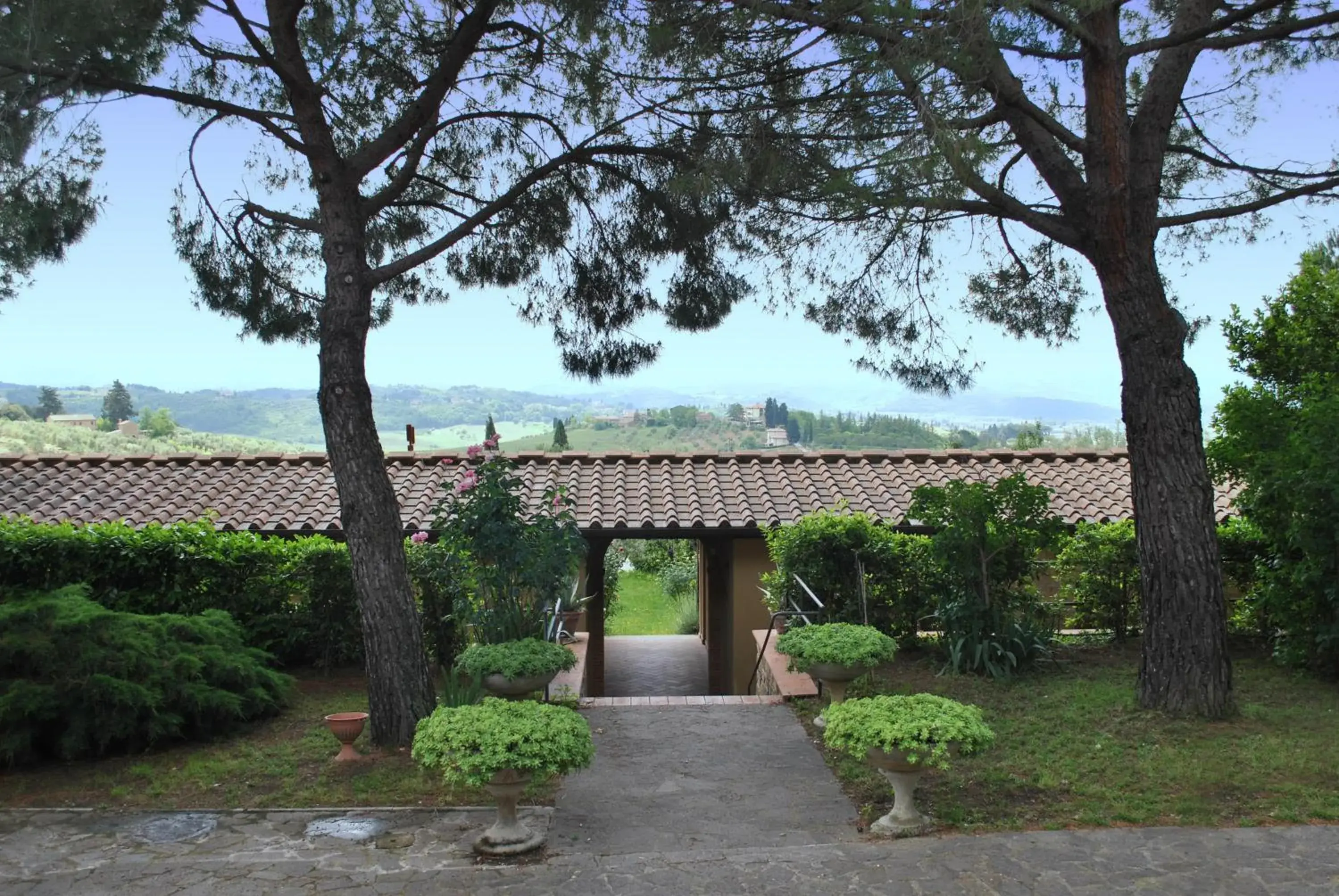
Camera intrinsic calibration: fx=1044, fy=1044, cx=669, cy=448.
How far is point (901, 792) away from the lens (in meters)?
5.25

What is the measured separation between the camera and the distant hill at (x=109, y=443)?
16109 millimetres

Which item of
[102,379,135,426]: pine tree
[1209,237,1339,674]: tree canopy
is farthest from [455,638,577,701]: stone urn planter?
[102,379,135,426]: pine tree

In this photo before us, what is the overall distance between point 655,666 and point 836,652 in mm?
11940

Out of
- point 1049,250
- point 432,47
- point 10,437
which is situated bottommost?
point 10,437

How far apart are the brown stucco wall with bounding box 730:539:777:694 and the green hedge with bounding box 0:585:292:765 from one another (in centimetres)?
746

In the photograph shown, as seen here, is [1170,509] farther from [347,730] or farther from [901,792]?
[347,730]

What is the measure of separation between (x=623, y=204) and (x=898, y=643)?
4905 millimetres

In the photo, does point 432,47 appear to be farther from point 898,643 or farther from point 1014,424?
point 1014,424

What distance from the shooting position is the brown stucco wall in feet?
45.2

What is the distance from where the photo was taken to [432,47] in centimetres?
797

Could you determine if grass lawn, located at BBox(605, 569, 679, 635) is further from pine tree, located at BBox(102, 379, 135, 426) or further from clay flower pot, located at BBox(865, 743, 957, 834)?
clay flower pot, located at BBox(865, 743, 957, 834)

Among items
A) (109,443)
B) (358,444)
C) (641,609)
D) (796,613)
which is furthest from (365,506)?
(641,609)

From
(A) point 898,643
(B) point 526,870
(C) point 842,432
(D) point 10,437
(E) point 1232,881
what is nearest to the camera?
(E) point 1232,881

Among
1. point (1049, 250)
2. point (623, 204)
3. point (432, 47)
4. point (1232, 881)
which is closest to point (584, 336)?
point (623, 204)
